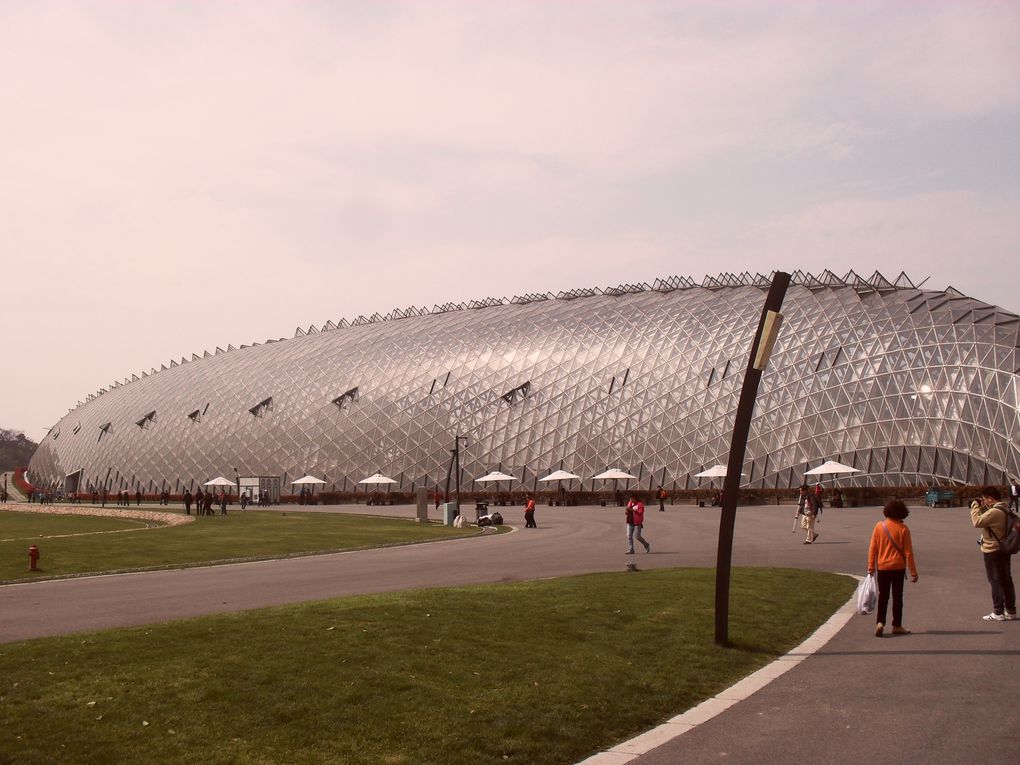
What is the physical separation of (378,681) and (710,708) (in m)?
3.22

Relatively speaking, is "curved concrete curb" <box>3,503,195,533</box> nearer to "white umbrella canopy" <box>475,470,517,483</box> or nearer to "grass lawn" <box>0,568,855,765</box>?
"white umbrella canopy" <box>475,470,517,483</box>

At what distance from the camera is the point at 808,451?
6681 centimetres

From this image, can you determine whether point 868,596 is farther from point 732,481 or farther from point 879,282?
point 879,282

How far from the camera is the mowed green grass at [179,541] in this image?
84.3 ft

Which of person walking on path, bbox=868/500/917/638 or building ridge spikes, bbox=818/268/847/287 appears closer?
person walking on path, bbox=868/500/917/638

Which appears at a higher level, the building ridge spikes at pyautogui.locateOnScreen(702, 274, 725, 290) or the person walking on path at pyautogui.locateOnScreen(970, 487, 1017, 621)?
the building ridge spikes at pyautogui.locateOnScreen(702, 274, 725, 290)

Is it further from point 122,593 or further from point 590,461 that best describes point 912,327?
point 122,593

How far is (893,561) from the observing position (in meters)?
13.5

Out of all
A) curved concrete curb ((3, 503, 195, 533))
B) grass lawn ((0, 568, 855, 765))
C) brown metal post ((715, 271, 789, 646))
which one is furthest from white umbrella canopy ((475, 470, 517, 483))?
brown metal post ((715, 271, 789, 646))

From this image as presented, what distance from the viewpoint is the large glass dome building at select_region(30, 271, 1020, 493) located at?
64.2 metres

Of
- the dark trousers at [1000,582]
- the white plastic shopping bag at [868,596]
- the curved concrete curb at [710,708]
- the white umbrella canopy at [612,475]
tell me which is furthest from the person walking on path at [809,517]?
the white umbrella canopy at [612,475]

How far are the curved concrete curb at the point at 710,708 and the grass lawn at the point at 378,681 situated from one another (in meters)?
0.21

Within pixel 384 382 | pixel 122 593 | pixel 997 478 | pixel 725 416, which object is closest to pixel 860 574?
pixel 122 593

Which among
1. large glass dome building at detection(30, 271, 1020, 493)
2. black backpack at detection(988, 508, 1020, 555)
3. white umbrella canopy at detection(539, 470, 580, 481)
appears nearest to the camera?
black backpack at detection(988, 508, 1020, 555)
